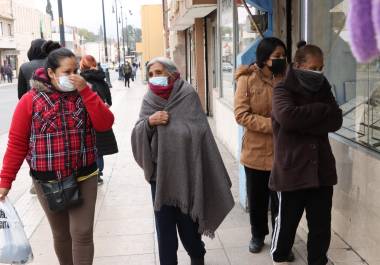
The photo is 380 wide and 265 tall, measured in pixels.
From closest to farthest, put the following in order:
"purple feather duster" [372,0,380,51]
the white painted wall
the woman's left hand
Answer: "purple feather duster" [372,0,380,51] < the woman's left hand < the white painted wall

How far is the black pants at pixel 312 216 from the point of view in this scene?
3426 millimetres

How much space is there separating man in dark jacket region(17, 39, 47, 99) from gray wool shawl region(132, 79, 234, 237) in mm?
2254

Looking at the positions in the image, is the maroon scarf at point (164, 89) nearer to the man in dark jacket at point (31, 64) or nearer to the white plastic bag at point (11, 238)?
the white plastic bag at point (11, 238)

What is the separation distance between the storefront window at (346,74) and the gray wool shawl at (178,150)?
1225mm

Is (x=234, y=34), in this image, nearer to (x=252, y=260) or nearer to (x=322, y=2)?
(x=322, y=2)

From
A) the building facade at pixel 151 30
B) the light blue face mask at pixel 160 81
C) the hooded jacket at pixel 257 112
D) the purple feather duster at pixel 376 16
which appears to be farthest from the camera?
the building facade at pixel 151 30

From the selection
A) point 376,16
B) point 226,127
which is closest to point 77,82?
point 376,16

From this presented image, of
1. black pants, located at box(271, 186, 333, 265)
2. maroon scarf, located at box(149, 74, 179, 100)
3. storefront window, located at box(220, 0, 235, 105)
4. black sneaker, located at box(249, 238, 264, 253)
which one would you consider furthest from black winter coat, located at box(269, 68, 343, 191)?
storefront window, located at box(220, 0, 235, 105)

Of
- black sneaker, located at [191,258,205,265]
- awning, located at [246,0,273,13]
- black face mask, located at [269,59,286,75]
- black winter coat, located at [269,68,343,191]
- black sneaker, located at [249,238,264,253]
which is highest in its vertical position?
awning, located at [246,0,273,13]

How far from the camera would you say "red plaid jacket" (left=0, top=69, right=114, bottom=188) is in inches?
126

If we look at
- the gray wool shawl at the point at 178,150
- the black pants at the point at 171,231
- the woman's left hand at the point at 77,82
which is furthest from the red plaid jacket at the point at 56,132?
the black pants at the point at 171,231

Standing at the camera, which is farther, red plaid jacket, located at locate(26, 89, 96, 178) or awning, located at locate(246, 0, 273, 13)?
awning, located at locate(246, 0, 273, 13)

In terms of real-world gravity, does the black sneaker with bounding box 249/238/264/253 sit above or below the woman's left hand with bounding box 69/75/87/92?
below

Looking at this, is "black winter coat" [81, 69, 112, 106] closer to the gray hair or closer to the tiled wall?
the gray hair
